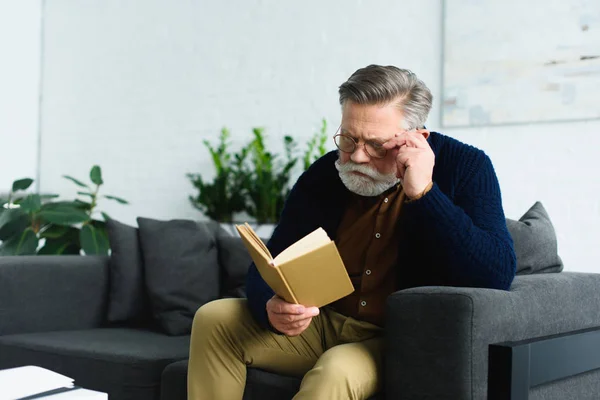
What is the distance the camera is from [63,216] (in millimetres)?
3457

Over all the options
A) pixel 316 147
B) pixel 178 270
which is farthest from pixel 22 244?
pixel 316 147

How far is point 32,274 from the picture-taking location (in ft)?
8.95

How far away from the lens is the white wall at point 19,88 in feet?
17.1

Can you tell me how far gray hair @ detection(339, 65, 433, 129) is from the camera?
1.87 m

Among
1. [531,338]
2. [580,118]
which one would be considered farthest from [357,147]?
[580,118]

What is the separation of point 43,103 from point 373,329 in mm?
4309

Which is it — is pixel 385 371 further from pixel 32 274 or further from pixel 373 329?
pixel 32 274

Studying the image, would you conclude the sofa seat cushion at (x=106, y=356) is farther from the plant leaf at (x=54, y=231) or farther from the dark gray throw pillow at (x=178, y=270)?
the plant leaf at (x=54, y=231)

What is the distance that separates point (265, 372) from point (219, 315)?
0.65 ft

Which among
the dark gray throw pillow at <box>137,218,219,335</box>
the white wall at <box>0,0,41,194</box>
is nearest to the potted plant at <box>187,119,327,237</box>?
the dark gray throw pillow at <box>137,218,219,335</box>

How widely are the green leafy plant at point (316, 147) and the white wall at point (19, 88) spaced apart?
7.83 feet

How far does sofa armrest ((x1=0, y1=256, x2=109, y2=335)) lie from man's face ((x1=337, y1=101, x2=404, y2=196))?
1.41m

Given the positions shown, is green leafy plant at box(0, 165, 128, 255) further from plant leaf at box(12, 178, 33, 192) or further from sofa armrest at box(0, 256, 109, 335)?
sofa armrest at box(0, 256, 109, 335)

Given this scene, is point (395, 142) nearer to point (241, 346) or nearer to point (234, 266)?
point (241, 346)
